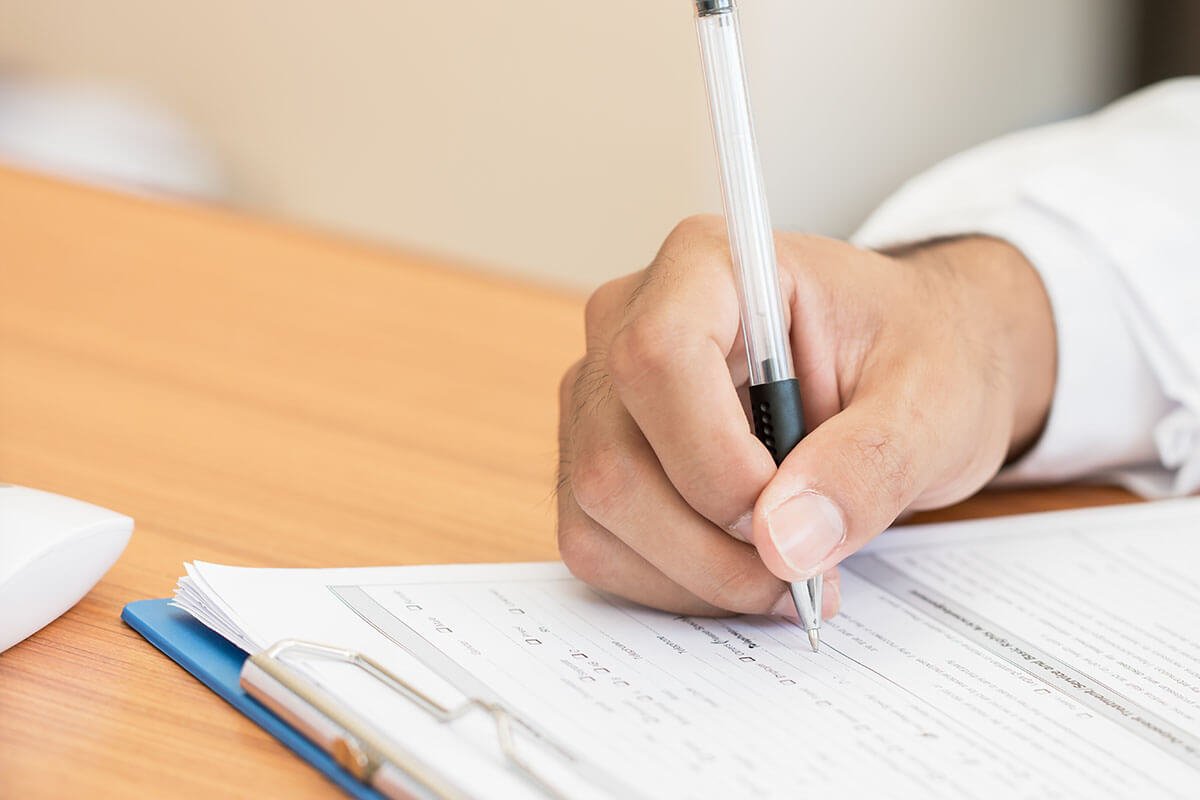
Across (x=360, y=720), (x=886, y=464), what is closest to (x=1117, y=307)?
(x=886, y=464)

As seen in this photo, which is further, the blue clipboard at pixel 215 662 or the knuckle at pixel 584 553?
the knuckle at pixel 584 553

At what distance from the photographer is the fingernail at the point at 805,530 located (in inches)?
14.1

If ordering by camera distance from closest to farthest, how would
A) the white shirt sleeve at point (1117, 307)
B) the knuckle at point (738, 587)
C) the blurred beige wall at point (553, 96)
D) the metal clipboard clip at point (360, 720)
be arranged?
the metal clipboard clip at point (360, 720) < the knuckle at point (738, 587) < the white shirt sleeve at point (1117, 307) < the blurred beige wall at point (553, 96)

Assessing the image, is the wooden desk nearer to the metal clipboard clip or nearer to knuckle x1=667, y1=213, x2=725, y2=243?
the metal clipboard clip

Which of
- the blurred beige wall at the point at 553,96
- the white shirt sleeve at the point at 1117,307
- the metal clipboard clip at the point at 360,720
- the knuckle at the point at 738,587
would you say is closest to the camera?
the metal clipboard clip at the point at 360,720

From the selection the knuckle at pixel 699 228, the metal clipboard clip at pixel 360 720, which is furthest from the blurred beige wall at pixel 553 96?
the metal clipboard clip at pixel 360 720

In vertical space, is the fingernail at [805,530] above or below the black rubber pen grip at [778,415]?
below

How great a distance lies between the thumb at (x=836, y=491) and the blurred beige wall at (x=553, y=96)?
880mm

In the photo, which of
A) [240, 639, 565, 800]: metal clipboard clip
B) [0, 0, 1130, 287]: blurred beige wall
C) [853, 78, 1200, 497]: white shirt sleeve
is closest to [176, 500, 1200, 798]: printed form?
[240, 639, 565, 800]: metal clipboard clip

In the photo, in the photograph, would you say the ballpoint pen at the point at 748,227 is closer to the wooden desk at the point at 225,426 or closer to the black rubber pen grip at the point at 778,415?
the black rubber pen grip at the point at 778,415

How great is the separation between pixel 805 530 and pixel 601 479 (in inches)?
3.0

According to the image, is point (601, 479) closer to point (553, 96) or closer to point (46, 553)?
point (46, 553)

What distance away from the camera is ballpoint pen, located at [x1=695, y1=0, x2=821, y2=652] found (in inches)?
15.5

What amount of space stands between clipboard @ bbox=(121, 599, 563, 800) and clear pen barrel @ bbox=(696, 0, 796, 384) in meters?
0.16
